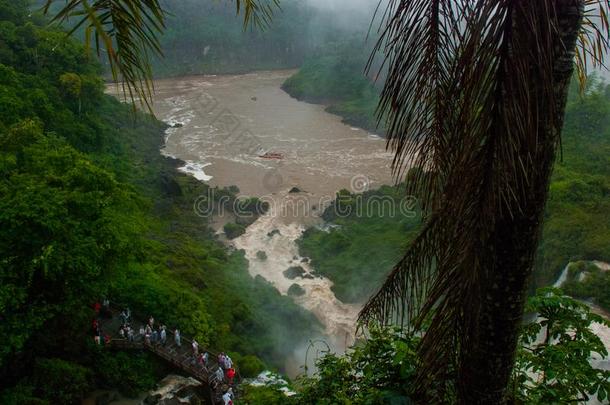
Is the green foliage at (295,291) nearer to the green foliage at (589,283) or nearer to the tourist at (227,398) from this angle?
the tourist at (227,398)

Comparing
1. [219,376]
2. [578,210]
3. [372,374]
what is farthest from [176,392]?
[578,210]

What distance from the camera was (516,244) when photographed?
4.25 feet

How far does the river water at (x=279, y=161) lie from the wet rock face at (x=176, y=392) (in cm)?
545

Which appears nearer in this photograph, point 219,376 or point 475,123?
point 475,123

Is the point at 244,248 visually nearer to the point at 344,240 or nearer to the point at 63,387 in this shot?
the point at 344,240

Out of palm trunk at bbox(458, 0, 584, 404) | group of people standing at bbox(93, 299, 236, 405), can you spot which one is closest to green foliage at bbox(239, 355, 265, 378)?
group of people standing at bbox(93, 299, 236, 405)

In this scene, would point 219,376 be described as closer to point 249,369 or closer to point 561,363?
point 249,369

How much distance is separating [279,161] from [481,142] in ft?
97.9

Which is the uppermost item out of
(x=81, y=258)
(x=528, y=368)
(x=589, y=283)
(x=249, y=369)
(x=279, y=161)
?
(x=528, y=368)

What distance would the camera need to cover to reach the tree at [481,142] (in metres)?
1.02

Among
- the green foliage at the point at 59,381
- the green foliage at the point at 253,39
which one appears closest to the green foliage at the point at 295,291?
the green foliage at the point at 59,381

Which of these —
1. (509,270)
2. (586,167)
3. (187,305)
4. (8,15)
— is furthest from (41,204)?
(586,167)

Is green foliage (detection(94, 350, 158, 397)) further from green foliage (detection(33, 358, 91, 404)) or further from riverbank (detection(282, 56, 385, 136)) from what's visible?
riverbank (detection(282, 56, 385, 136))

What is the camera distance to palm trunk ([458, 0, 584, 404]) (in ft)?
3.68
